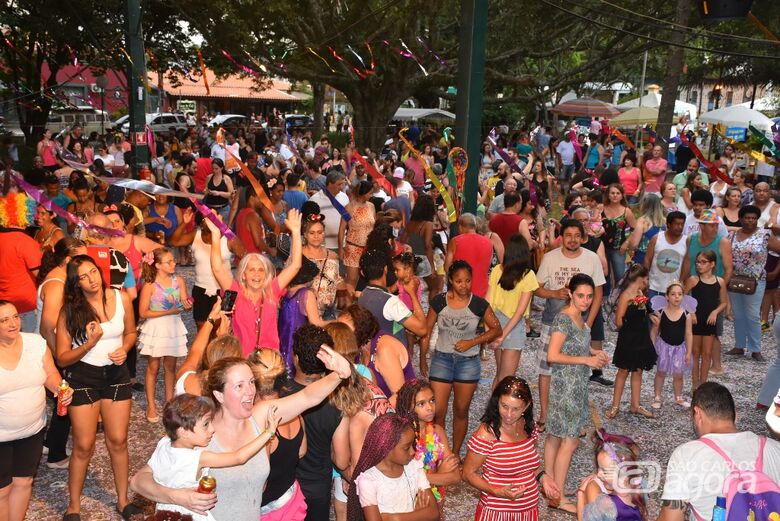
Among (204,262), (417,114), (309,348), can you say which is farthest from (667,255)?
(417,114)

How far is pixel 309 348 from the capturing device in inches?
164

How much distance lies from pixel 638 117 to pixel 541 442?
79.4ft

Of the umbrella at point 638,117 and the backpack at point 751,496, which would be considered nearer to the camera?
the backpack at point 751,496

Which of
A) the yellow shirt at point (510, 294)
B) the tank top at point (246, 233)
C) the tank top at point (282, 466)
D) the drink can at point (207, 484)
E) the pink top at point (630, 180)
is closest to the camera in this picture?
the drink can at point (207, 484)

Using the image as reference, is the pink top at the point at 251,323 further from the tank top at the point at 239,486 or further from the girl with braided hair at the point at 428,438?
the tank top at the point at 239,486

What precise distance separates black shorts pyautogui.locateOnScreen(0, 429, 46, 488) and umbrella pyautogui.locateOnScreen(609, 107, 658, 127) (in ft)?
88.7

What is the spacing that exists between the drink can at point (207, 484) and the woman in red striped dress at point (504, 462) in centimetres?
160

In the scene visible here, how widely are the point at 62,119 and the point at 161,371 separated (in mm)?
30054

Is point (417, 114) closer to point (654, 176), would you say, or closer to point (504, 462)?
point (654, 176)

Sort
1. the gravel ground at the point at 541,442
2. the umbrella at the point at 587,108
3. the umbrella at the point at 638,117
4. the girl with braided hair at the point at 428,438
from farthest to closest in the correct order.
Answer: the umbrella at the point at 587,108 < the umbrella at the point at 638,117 < the gravel ground at the point at 541,442 < the girl with braided hair at the point at 428,438

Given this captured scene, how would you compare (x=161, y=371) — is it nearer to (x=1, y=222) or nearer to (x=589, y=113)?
(x=1, y=222)

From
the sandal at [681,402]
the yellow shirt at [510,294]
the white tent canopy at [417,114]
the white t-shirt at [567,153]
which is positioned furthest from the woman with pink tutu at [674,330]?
the white tent canopy at [417,114]

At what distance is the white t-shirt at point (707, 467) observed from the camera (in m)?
3.61

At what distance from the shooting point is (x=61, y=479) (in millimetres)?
5926
